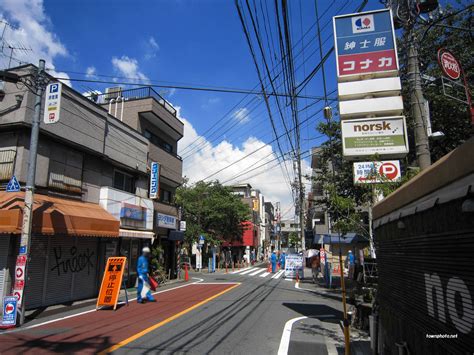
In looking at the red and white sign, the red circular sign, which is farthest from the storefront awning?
the red and white sign

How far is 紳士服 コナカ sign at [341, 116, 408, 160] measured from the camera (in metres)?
8.84

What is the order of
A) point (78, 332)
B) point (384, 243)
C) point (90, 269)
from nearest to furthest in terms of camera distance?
point (384, 243), point (78, 332), point (90, 269)

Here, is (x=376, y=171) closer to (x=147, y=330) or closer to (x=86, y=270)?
(x=147, y=330)

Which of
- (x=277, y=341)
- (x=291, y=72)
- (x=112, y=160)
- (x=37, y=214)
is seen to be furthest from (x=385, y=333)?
(x=112, y=160)

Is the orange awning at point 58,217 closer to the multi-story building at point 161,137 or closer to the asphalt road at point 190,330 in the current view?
the asphalt road at point 190,330

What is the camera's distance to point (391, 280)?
5086 mm

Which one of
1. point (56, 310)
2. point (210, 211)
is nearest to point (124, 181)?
point (56, 310)

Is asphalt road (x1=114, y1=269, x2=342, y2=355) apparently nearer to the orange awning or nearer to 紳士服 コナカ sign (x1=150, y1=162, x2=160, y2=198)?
the orange awning

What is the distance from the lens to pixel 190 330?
802 cm

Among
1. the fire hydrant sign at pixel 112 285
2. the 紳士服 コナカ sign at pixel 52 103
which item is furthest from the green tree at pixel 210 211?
the 紳士服 コナカ sign at pixel 52 103

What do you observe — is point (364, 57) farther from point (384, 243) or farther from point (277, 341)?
point (277, 341)

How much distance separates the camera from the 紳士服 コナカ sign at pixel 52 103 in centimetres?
1094

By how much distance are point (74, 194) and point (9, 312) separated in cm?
561

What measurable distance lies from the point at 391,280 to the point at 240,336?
12.7 feet
